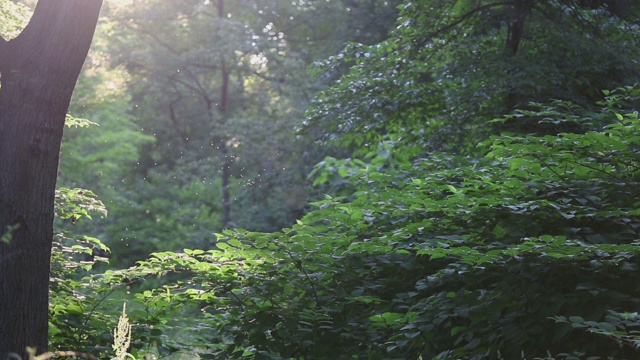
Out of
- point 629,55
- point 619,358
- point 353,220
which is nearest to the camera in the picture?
point 619,358

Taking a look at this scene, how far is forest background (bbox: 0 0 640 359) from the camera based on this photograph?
4801 millimetres

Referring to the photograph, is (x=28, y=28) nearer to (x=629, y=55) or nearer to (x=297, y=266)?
(x=297, y=266)

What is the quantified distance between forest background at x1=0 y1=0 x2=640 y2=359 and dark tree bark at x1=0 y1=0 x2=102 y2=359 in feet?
2.69

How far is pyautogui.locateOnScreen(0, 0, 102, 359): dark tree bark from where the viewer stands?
4766 mm

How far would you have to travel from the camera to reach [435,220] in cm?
582

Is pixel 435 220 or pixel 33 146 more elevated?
pixel 33 146

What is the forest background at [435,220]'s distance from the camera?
15.8ft

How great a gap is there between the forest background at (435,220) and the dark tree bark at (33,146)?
819 millimetres

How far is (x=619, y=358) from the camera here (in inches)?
180

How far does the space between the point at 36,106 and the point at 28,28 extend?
51 centimetres

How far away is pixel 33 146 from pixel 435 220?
2702mm

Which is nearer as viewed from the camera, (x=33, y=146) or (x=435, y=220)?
(x=33, y=146)

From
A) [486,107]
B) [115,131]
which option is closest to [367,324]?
[486,107]

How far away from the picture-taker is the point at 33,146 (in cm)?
491
